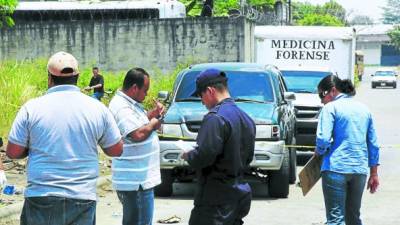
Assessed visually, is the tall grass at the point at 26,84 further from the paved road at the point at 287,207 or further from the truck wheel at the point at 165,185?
the paved road at the point at 287,207

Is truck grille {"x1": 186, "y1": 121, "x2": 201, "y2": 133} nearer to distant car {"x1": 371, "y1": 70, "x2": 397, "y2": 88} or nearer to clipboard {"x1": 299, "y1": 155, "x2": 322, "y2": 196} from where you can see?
clipboard {"x1": 299, "y1": 155, "x2": 322, "y2": 196}

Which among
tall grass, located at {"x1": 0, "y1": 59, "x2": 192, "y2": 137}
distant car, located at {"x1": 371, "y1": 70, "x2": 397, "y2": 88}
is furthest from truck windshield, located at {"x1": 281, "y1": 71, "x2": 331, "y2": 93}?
distant car, located at {"x1": 371, "y1": 70, "x2": 397, "y2": 88}

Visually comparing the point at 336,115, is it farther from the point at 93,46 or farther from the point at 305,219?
the point at 93,46

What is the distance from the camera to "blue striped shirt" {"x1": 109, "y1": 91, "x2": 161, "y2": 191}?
625 cm

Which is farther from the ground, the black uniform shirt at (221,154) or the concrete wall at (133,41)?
the black uniform shirt at (221,154)

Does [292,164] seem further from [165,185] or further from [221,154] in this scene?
[221,154]

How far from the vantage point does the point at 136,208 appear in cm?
623

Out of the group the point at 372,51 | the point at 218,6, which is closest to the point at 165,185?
the point at 218,6

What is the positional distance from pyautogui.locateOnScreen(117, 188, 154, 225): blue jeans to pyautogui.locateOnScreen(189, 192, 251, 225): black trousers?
42.9 inches

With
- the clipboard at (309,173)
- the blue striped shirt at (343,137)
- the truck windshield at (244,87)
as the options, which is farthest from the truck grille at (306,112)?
the blue striped shirt at (343,137)

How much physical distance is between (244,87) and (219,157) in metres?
7.22

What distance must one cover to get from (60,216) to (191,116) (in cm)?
637

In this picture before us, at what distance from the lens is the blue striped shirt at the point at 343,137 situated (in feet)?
22.2

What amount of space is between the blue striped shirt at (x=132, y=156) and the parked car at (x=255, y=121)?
4199 mm
